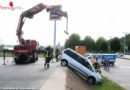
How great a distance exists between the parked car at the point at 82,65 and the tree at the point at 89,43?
5932 cm

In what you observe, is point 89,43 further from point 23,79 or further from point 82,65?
point 23,79

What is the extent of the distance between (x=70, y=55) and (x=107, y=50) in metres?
67.8

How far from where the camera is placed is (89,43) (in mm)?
71125

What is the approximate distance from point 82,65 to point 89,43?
6144 centimetres

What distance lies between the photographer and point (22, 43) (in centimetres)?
1508

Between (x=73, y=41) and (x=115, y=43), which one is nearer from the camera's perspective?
(x=115, y=43)

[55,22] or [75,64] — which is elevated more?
[55,22]

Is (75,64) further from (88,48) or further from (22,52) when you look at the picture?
(88,48)

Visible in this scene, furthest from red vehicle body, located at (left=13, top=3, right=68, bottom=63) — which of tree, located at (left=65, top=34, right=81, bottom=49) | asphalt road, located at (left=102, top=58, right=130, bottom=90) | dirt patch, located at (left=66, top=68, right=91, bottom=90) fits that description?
tree, located at (left=65, top=34, right=81, bottom=49)

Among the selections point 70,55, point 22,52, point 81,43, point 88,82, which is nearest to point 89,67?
point 88,82

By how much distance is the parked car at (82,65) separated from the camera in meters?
10.4

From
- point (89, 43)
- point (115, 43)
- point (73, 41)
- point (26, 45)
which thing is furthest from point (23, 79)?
point (115, 43)

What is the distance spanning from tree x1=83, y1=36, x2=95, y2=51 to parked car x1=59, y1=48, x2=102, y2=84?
5932cm

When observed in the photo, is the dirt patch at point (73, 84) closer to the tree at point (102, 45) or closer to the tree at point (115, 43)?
the tree at point (115, 43)
